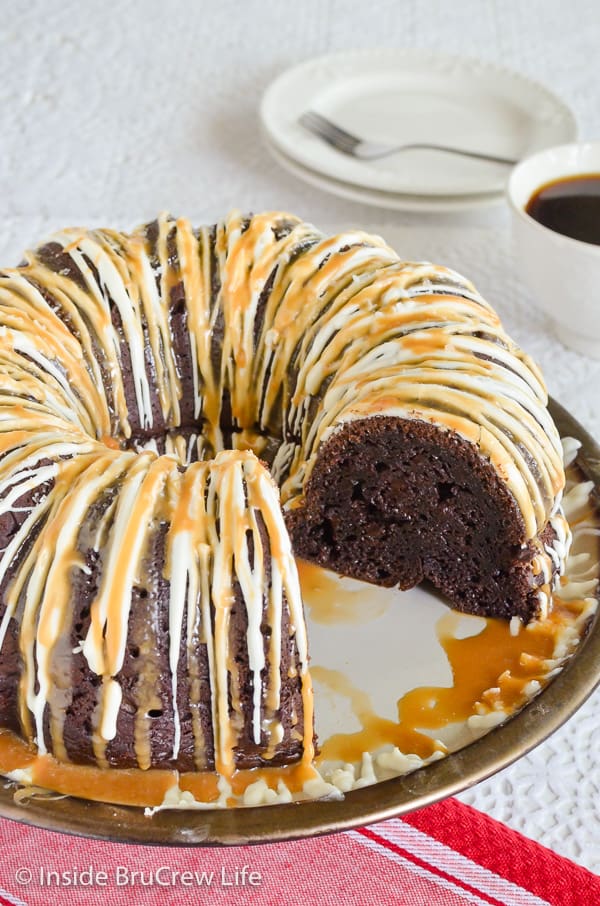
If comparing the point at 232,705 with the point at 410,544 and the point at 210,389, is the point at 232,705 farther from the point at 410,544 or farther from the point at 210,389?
the point at 210,389

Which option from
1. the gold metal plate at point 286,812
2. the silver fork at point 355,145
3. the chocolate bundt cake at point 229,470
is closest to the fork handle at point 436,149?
the silver fork at point 355,145

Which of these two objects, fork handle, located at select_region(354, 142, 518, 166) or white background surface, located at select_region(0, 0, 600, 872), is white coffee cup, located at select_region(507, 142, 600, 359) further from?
fork handle, located at select_region(354, 142, 518, 166)

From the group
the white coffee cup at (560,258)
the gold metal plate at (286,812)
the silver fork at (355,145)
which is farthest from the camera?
the silver fork at (355,145)

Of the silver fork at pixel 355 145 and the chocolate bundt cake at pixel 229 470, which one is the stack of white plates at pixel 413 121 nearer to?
the silver fork at pixel 355 145

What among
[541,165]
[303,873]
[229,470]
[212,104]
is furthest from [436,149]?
[303,873]

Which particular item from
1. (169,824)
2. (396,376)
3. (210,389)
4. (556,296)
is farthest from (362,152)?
(169,824)

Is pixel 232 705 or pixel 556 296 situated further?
pixel 556 296

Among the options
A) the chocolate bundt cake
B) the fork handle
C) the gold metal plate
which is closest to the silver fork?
the fork handle
